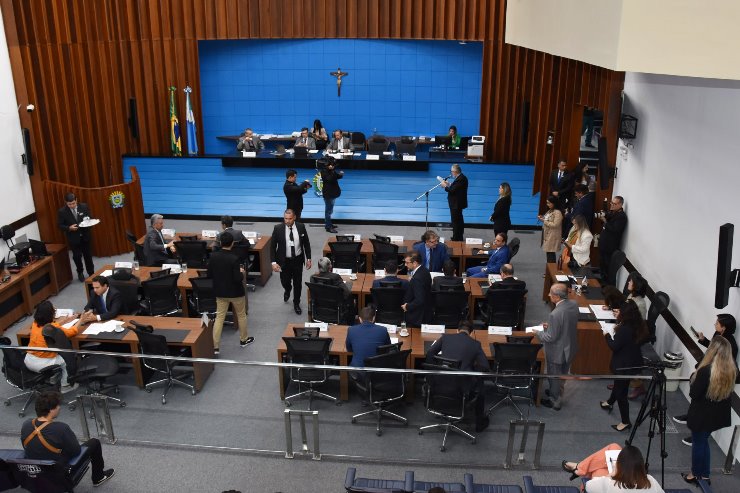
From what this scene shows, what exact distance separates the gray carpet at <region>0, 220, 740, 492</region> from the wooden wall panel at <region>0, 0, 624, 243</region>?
7893mm

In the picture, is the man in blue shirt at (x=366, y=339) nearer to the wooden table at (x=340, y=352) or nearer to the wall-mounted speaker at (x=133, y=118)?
the wooden table at (x=340, y=352)

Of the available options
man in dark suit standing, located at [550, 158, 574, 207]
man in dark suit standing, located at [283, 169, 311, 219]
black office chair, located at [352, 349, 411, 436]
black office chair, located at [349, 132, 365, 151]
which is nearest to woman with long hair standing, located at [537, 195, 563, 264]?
man in dark suit standing, located at [550, 158, 574, 207]

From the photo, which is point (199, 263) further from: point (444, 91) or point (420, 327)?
point (444, 91)

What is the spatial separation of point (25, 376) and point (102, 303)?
147 cm

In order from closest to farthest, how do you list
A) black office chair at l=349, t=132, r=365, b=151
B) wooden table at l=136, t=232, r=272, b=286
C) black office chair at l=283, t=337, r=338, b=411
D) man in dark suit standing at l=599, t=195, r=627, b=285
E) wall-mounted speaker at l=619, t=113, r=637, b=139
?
black office chair at l=283, t=337, r=338, b=411 < wall-mounted speaker at l=619, t=113, r=637, b=139 < man in dark suit standing at l=599, t=195, r=627, b=285 < wooden table at l=136, t=232, r=272, b=286 < black office chair at l=349, t=132, r=365, b=151

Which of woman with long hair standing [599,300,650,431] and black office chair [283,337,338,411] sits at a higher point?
woman with long hair standing [599,300,650,431]

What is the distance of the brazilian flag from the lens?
15.8 meters

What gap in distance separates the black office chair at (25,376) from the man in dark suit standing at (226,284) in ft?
6.92

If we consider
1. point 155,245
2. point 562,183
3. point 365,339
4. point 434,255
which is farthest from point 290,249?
point 562,183

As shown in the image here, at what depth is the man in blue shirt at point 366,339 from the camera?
7125 millimetres

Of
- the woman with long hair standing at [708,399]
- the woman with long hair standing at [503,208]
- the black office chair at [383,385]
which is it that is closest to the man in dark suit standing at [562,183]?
the woman with long hair standing at [503,208]

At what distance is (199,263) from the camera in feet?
35.0

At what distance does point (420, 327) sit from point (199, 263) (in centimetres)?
421

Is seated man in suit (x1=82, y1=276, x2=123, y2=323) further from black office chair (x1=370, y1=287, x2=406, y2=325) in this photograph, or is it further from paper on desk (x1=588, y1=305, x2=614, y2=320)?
paper on desk (x1=588, y1=305, x2=614, y2=320)
